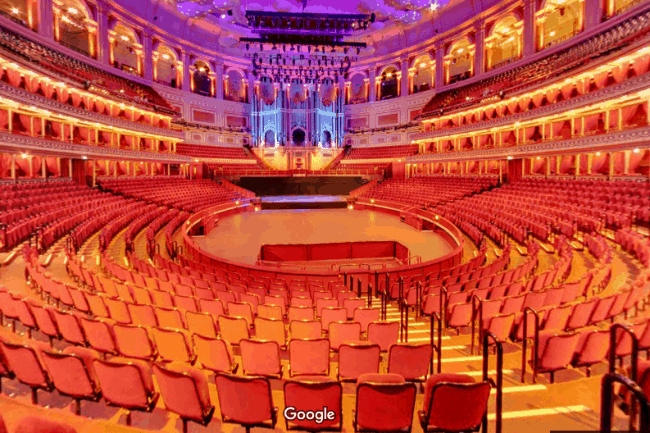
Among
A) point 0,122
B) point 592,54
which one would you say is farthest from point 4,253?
point 592,54

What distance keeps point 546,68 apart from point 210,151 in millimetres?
24482

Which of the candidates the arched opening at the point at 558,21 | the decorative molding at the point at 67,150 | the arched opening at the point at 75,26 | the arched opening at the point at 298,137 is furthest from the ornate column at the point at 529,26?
the arched opening at the point at 75,26

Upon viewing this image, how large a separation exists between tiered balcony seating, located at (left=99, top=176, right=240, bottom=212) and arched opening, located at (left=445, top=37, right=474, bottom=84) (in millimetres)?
19961

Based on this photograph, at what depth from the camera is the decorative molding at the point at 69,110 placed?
531 inches

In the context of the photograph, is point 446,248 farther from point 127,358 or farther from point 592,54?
point 592,54

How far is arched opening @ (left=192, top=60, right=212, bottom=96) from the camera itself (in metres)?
31.7

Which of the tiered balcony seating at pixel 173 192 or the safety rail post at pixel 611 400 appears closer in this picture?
the safety rail post at pixel 611 400

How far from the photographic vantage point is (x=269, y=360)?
131 inches

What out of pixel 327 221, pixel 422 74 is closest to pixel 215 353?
pixel 327 221

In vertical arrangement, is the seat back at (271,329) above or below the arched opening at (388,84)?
below

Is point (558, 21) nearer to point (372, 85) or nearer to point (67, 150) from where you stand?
point (372, 85)

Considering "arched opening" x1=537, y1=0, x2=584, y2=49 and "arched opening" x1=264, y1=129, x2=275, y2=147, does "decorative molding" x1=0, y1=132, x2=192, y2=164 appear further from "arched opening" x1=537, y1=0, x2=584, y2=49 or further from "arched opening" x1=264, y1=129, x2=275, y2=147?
"arched opening" x1=537, y1=0, x2=584, y2=49

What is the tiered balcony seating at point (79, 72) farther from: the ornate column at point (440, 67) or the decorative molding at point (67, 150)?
the ornate column at point (440, 67)

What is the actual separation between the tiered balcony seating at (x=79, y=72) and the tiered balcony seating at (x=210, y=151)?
3.19m
